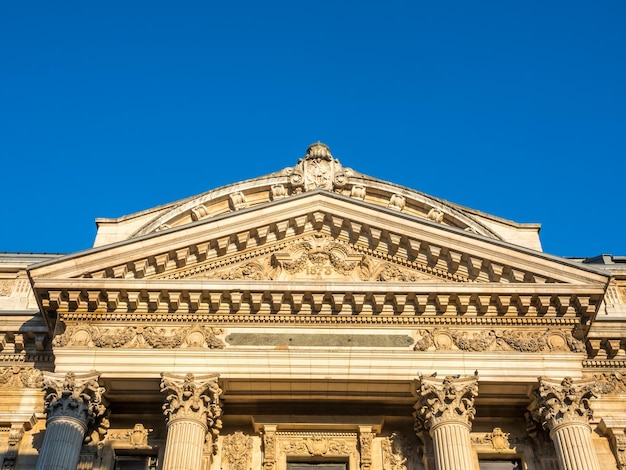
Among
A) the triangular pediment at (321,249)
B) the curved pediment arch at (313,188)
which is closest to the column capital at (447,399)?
the triangular pediment at (321,249)

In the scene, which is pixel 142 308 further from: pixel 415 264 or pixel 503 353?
pixel 503 353

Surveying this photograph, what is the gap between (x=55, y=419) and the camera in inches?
692

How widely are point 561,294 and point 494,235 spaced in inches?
224

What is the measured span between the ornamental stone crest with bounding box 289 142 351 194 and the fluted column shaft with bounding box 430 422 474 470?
1046cm

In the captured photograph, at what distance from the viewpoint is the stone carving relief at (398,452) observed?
19.2 meters

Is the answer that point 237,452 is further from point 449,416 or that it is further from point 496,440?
point 496,440

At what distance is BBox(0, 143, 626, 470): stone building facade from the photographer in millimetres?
18297

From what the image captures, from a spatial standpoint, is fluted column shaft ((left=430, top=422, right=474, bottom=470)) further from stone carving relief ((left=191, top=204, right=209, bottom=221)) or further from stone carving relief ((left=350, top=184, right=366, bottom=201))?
stone carving relief ((left=191, top=204, right=209, bottom=221))

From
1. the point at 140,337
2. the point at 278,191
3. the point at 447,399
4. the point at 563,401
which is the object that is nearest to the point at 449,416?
the point at 447,399

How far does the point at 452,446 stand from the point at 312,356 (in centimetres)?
378

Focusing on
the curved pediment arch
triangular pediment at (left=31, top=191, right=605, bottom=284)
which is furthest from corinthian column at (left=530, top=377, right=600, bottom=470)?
the curved pediment arch

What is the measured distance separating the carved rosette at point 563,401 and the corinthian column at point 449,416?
1.56 meters

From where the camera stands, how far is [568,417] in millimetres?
17859

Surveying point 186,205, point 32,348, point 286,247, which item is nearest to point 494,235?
point 286,247
